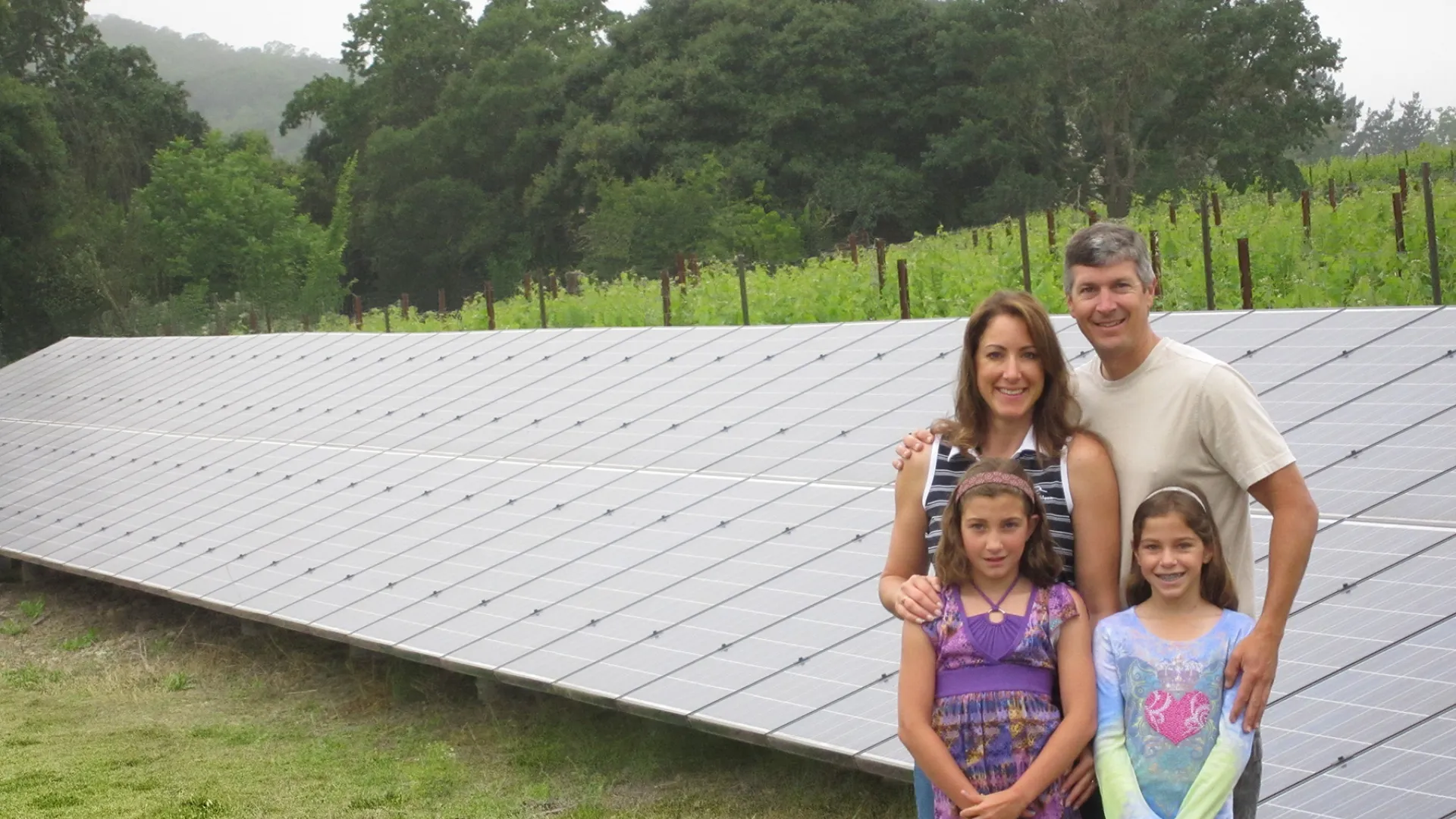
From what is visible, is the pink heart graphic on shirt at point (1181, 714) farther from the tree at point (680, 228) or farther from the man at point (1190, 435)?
the tree at point (680, 228)

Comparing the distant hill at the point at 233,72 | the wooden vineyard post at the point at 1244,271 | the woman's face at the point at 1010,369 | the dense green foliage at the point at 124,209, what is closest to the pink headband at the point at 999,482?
the woman's face at the point at 1010,369

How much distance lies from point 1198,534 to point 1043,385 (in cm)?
39

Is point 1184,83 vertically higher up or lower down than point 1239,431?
higher up

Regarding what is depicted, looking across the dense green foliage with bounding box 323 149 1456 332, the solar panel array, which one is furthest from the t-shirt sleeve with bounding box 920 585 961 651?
the dense green foliage with bounding box 323 149 1456 332

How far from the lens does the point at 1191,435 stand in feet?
9.68

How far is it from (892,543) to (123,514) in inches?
382

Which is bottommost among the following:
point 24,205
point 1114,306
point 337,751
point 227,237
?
point 337,751

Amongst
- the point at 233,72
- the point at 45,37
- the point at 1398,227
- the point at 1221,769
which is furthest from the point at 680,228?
the point at 233,72

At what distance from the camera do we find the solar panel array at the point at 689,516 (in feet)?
16.6

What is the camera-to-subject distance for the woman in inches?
119

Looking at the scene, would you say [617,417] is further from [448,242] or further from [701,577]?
[448,242]

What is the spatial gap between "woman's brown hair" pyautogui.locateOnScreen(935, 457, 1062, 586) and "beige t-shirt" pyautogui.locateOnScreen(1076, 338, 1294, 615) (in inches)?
5.8

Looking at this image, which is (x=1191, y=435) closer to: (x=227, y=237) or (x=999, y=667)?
(x=999, y=667)

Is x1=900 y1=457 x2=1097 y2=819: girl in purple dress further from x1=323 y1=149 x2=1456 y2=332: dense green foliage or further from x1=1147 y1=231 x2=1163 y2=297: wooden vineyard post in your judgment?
x1=1147 y1=231 x2=1163 y2=297: wooden vineyard post
